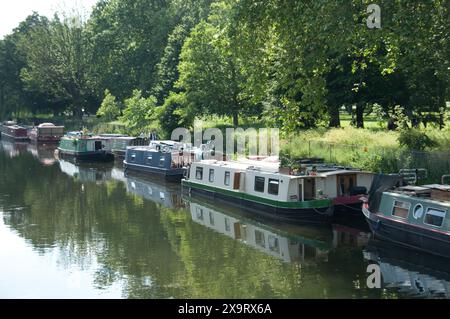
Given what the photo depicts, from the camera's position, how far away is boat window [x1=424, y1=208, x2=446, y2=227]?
20062mm

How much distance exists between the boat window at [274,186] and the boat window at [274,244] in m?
3.40

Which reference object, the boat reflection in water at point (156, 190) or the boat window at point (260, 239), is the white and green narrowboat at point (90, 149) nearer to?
the boat reflection in water at point (156, 190)

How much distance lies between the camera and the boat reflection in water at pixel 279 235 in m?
22.2

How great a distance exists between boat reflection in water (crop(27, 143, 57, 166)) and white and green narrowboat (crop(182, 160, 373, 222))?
28399 millimetres

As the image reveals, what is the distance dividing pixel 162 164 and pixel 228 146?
5603mm

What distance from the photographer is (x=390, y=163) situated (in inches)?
1145

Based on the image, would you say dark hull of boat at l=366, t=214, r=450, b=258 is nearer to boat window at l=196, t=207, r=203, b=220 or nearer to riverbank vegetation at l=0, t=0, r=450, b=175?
riverbank vegetation at l=0, t=0, r=450, b=175

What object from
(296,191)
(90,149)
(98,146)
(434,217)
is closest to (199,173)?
(296,191)

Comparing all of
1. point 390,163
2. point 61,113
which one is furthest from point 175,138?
point 61,113

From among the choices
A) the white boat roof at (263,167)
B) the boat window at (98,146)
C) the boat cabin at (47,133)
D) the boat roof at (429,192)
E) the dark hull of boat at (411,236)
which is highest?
the boat cabin at (47,133)

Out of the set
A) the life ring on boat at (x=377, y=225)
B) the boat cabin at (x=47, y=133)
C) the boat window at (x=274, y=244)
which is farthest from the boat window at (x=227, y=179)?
the boat cabin at (x=47, y=133)

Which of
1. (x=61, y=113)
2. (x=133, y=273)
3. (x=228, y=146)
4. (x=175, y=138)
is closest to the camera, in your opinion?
(x=133, y=273)

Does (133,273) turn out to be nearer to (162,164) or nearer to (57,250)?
(57,250)

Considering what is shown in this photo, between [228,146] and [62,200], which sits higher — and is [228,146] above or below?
above
